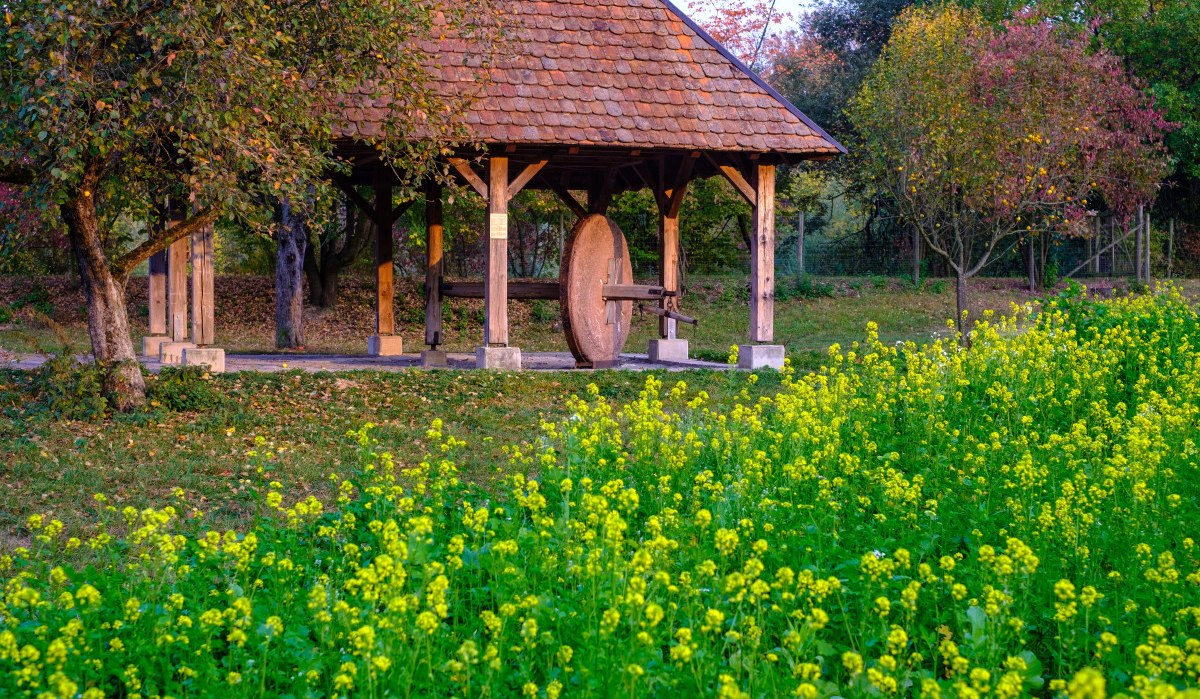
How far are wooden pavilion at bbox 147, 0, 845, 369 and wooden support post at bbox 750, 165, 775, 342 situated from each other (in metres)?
0.02

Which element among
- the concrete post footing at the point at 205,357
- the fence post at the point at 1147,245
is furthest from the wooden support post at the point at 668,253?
the fence post at the point at 1147,245

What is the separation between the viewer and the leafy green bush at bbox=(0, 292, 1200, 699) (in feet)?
12.7

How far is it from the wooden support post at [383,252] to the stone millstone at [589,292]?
3163 mm

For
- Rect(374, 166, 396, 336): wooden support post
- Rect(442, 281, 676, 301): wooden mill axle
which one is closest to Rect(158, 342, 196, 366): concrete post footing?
Rect(374, 166, 396, 336): wooden support post

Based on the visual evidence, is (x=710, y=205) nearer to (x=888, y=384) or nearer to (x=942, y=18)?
(x=942, y=18)

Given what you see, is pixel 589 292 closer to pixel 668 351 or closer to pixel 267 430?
pixel 668 351

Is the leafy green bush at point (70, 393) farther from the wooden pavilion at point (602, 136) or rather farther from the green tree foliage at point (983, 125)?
the green tree foliage at point (983, 125)

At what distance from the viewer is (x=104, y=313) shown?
11422 millimetres

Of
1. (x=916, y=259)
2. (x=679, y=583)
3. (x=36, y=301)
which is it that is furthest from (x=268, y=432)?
(x=916, y=259)

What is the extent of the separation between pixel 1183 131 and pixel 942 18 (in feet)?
25.5

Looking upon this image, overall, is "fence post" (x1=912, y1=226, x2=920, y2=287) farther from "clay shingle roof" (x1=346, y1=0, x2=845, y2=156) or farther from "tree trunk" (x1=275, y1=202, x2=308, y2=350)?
"tree trunk" (x1=275, y1=202, x2=308, y2=350)

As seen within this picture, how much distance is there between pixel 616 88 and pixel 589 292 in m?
2.52

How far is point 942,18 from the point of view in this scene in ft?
77.7

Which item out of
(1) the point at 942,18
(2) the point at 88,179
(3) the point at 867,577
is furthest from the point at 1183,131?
(3) the point at 867,577
